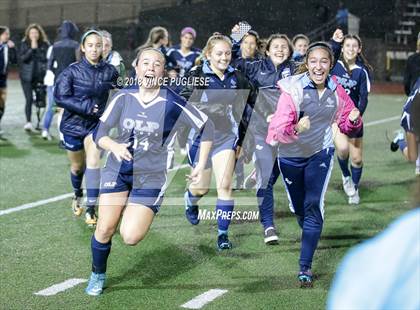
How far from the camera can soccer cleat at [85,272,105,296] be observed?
547cm

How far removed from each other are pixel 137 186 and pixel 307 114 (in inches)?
53.8

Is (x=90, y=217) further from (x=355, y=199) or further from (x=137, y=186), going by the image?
(x=355, y=199)

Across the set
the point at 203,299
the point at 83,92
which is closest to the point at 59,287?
the point at 203,299

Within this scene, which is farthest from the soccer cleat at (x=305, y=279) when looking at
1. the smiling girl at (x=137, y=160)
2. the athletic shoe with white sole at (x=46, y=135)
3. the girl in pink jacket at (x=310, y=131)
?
the athletic shoe with white sole at (x=46, y=135)

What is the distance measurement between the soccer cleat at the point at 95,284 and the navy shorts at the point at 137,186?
21.9 inches

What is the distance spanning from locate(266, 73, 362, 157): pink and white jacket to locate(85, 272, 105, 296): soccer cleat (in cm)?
154

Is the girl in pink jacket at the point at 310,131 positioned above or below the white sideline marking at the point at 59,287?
above

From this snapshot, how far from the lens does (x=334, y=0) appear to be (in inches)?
1044

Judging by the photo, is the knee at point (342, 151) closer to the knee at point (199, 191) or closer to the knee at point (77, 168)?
the knee at point (199, 191)

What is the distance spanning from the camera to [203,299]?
5418 millimetres

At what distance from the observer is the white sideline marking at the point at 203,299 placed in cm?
528

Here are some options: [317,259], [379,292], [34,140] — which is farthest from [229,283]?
[34,140]

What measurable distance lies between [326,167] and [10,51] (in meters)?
8.83

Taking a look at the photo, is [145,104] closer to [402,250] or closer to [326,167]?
[326,167]
